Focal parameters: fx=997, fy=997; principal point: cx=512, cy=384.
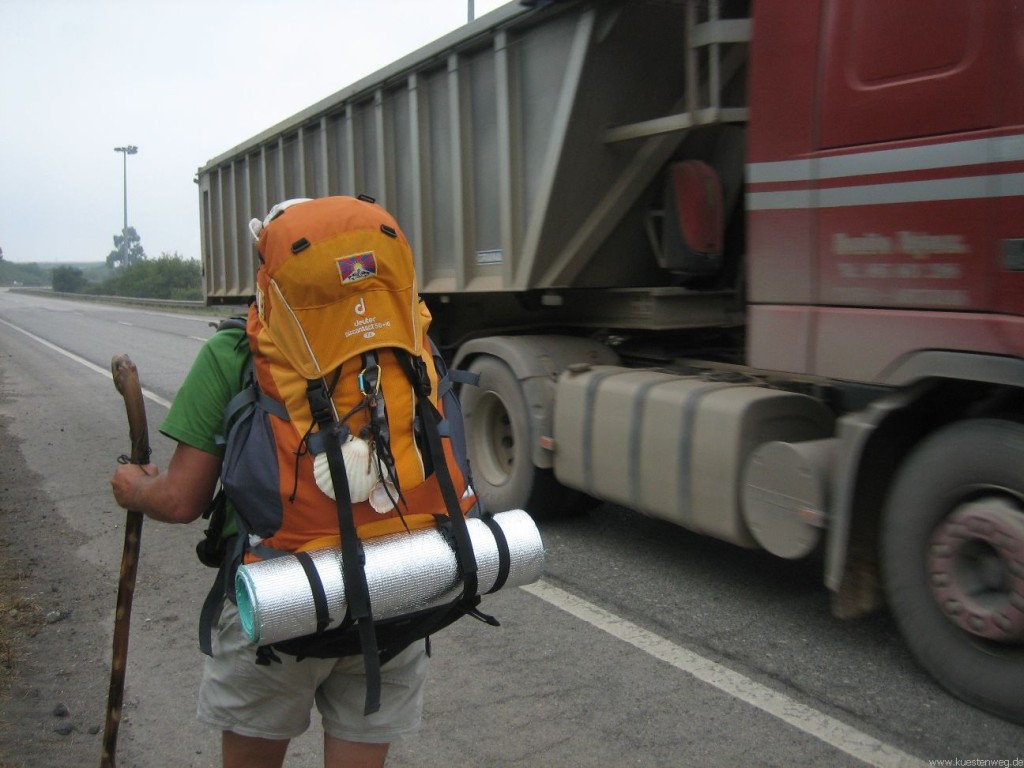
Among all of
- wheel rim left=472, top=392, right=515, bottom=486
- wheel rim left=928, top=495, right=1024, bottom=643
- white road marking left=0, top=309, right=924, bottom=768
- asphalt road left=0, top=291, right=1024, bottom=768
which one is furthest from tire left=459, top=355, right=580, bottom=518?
wheel rim left=928, top=495, right=1024, bottom=643

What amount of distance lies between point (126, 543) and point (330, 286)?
1.00m

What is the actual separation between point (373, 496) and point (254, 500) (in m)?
0.24

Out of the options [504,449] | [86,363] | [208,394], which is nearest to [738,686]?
[208,394]

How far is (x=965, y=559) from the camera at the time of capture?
3.67 m

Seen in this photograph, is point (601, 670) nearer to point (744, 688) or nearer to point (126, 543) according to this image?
point (744, 688)

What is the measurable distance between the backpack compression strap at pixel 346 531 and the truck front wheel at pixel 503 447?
154 inches

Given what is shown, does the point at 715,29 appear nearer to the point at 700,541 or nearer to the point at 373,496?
the point at 700,541

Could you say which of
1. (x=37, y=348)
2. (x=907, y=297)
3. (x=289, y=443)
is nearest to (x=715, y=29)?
(x=907, y=297)

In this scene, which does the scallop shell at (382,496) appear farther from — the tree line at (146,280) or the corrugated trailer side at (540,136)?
the tree line at (146,280)

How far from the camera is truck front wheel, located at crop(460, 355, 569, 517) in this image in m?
6.15

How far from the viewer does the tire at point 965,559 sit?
11.5 feet

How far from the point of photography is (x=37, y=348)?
2175 cm

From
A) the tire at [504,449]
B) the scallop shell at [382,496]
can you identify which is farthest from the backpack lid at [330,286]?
the tire at [504,449]

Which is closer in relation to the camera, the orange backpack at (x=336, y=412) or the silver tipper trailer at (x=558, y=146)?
the orange backpack at (x=336, y=412)
